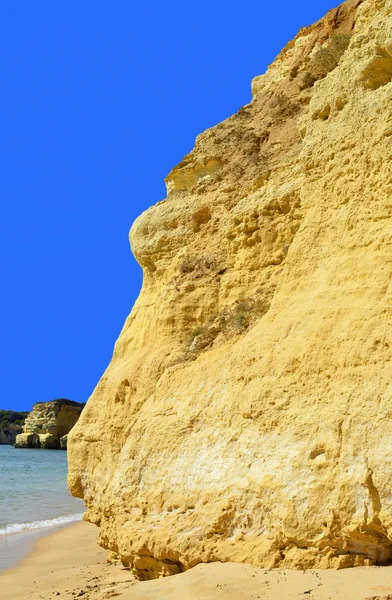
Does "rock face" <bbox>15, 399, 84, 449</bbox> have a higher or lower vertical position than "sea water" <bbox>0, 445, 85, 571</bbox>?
higher

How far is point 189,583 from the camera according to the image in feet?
20.5

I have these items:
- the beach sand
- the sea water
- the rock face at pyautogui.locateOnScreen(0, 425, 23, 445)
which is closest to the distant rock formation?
the rock face at pyautogui.locateOnScreen(0, 425, 23, 445)

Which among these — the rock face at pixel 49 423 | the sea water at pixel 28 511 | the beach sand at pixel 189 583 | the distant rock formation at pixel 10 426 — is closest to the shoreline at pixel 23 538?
the sea water at pixel 28 511

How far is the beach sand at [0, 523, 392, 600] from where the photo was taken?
5.11 m

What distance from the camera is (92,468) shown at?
8992 mm

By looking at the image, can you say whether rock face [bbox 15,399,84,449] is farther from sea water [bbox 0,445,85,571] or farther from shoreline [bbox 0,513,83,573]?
shoreline [bbox 0,513,83,573]

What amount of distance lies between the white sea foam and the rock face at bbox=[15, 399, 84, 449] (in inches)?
2000

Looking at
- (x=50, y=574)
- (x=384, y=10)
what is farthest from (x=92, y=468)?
(x=384, y=10)

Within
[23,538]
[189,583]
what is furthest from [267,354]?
[23,538]

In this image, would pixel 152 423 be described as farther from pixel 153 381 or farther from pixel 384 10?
pixel 384 10

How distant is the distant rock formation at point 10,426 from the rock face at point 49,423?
24003 millimetres

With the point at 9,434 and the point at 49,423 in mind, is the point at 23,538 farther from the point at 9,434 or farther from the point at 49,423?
the point at 9,434

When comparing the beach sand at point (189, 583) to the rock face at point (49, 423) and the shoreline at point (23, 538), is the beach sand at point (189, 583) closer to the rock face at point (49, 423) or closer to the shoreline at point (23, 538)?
the shoreline at point (23, 538)

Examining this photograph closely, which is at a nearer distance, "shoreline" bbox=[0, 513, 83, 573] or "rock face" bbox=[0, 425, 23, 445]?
"shoreline" bbox=[0, 513, 83, 573]
